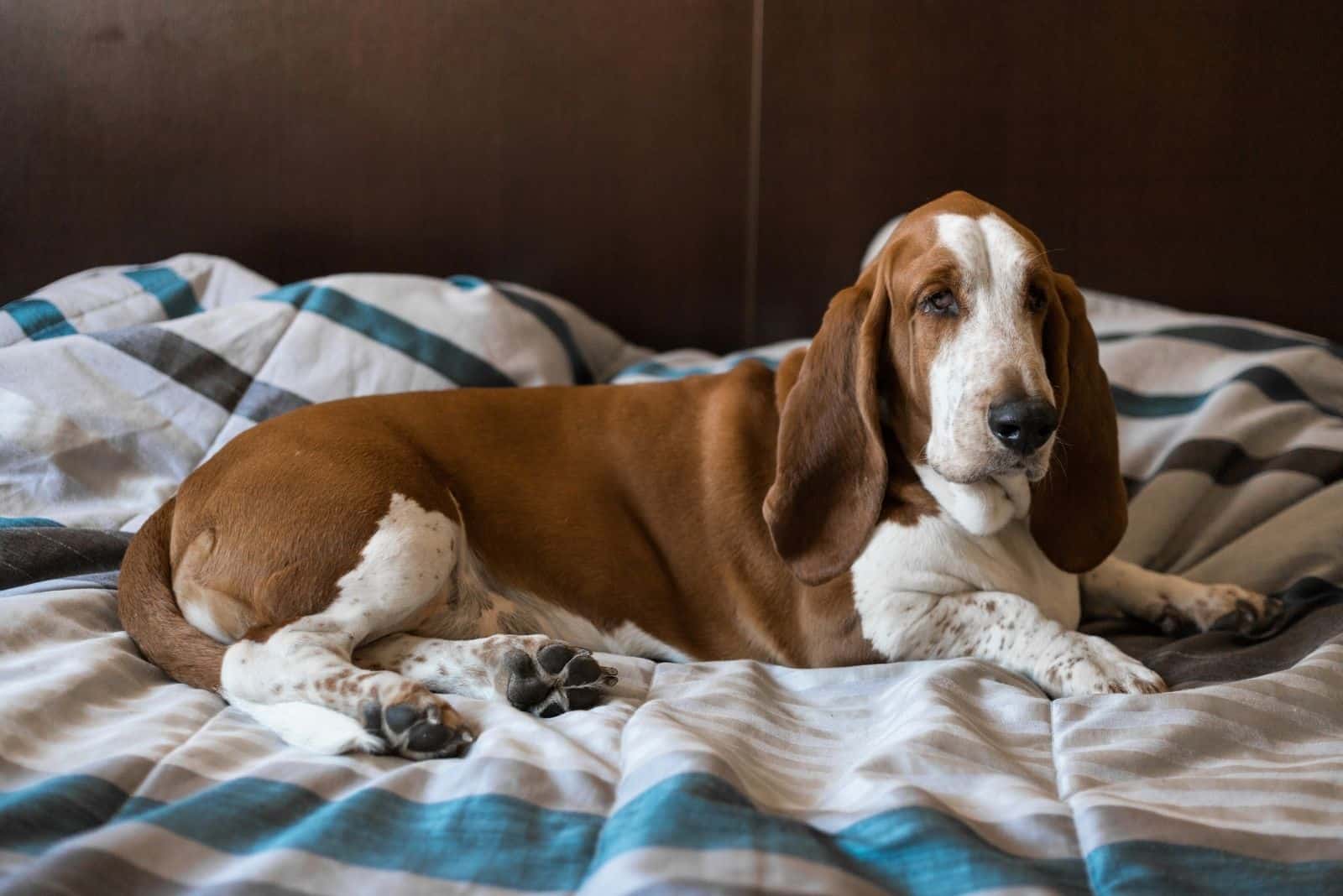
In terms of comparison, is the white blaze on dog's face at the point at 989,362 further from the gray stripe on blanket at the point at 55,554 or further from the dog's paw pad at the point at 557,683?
the gray stripe on blanket at the point at 55,554

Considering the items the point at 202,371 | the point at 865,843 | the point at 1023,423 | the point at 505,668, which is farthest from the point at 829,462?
the point at 202,371

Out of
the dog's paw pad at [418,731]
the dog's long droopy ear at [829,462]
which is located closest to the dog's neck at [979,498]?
the dog's long droopy ear at [829,462]

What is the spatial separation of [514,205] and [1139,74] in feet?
6.25

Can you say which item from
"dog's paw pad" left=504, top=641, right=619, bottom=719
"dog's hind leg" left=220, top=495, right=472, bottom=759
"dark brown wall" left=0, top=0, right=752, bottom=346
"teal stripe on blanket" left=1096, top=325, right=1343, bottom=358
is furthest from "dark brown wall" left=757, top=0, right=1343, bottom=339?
"dog's paw pad" left=504, top=641, right=619, bottom=719

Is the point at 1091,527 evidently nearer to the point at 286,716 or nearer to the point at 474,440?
the point at 474,440

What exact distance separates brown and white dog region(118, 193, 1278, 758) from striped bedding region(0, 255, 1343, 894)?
12 cm

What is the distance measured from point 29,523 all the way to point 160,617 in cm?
71

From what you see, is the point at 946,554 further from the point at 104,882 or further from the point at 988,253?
the point at 104,882

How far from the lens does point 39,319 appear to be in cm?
301

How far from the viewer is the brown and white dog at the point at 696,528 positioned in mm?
1987

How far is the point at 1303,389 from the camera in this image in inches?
113

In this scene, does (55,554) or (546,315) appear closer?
(55,554)

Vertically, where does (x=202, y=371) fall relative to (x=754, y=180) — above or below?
below

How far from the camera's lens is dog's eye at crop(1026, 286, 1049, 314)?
82.1 inches
